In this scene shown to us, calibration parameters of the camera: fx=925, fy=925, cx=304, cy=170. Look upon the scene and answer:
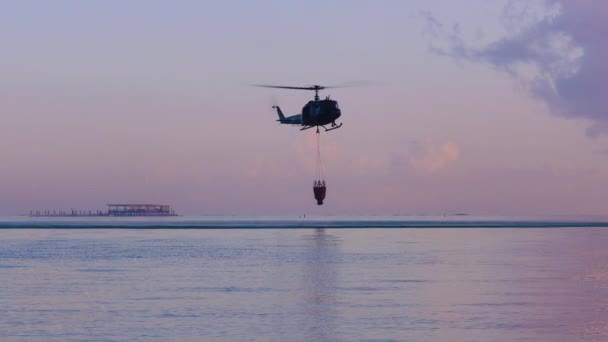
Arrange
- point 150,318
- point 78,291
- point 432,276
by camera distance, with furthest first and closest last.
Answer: point 432,276, point 78,291, point 150,318

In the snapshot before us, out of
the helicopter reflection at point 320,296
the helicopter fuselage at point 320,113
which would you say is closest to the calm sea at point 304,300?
the helicopter reflection at point 320,296

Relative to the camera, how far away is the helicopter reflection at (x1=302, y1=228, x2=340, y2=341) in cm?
2758

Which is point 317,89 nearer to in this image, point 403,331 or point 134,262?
point 134,262

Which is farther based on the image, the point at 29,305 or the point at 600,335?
the point at 29,305

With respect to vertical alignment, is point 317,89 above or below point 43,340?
above

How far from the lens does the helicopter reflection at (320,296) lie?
27.6 meters

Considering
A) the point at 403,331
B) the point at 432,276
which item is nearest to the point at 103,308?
the point at 403,331

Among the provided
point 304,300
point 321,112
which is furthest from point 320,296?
point 321,112

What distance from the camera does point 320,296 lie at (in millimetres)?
37281

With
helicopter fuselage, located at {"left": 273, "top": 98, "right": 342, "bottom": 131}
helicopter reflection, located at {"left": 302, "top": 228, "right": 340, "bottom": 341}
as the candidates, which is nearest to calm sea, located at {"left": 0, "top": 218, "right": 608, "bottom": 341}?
helicopter reflection, located at {"left": 302, "top": 228, "right": 340, "bottom": 341}

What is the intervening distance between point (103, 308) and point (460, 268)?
2627cm

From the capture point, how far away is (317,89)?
7038 cm

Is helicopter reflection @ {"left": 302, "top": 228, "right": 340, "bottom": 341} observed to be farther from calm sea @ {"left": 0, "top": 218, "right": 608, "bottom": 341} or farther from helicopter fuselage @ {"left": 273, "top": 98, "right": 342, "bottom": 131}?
helicopter fuselage @ {"left": 273, "top": 98, "right": 342, "bottom": 131}

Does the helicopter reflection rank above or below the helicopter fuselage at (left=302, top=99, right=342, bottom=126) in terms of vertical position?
below
